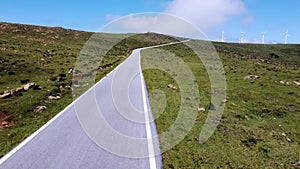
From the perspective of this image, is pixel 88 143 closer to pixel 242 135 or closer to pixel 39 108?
pixel 242 135

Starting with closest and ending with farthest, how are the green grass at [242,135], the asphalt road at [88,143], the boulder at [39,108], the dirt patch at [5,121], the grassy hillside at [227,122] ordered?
the asphalt road at [88,143]
the green grass at [242,135]
the grassy hillside at [227,122]
the dirt patch at [5,121]
the boulder at [39,108]

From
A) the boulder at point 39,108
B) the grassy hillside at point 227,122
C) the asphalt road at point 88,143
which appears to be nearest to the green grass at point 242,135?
the grassy hillside at point 227,122

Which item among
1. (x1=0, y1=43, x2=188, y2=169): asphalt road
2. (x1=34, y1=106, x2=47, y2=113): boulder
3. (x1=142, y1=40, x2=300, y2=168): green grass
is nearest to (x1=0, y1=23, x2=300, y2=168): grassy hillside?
(x1=142, y1=40, x2=300, y2=168): green grass

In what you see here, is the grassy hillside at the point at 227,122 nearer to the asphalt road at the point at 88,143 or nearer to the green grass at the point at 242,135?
the green grass at the point at 242,135

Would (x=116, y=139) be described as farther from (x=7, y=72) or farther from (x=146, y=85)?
(x=7, y=72)

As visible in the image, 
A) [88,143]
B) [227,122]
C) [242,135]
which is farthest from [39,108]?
[242,135]

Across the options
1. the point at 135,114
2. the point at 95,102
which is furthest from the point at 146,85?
the point at 135,114

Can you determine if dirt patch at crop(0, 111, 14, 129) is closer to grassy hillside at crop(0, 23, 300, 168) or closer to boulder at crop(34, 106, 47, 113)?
grassy hillside at crop(0, 23, 300, 168)
